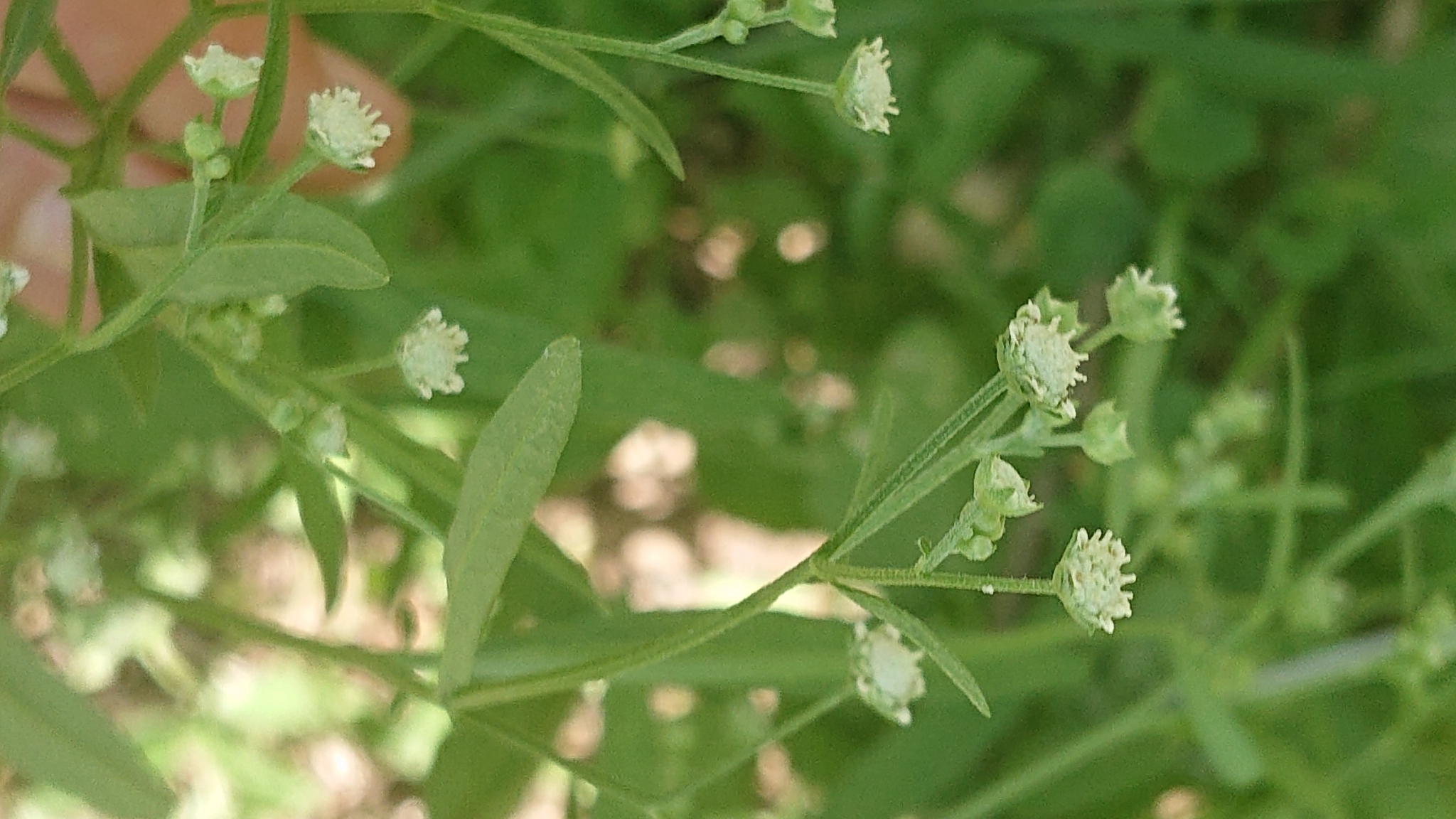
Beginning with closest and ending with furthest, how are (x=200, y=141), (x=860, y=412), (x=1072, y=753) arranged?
(x=200, y=141) < (x=1072, y=753) < (x=860, y=412)

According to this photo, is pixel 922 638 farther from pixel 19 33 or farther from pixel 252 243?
pixel 19 33

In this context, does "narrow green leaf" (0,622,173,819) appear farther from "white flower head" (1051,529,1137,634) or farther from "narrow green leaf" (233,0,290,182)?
"white flower head" (1051,529,1137,634)

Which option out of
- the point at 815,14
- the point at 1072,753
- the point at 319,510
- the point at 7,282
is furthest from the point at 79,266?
the point at 1072,753

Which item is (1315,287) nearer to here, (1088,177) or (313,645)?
(1088,177)

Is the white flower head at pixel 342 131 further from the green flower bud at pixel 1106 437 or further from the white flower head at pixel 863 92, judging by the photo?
the green flower bud at pixel 1106 437

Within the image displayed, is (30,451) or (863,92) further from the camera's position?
(30,451)
